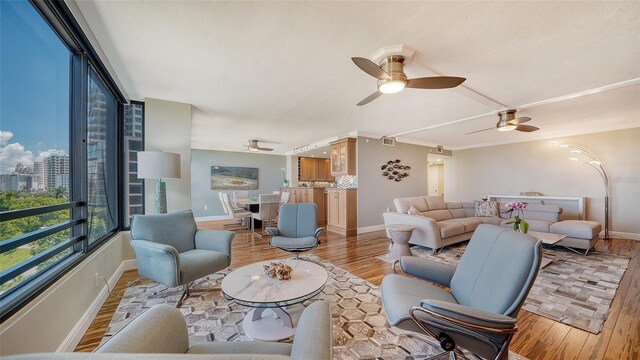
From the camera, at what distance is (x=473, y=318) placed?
1177mm

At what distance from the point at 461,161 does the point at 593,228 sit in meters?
4.12

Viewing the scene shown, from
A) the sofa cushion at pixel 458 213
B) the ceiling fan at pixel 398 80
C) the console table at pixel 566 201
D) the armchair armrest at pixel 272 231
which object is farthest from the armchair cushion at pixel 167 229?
the console table at pixel 566 201

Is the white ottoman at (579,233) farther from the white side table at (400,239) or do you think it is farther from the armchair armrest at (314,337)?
the armchair armrest at (314,337)

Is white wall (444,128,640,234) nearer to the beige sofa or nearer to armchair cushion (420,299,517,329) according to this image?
the beige sofa

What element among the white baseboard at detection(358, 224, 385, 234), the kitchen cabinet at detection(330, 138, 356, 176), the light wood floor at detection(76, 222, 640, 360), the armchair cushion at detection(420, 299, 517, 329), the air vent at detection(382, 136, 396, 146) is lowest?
the light wood floor at detection(76, 222, 640, 360)

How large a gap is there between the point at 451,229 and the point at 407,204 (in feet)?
2.78

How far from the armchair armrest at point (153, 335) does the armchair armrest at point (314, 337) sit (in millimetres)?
514

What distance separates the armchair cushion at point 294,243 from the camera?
300 centimetres

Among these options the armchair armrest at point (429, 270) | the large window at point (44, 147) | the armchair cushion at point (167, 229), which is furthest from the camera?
the armchair cushion at point (167, 229)

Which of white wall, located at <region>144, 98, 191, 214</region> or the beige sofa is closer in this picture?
white wall, located at <region>144, 98, 191, 214</region>

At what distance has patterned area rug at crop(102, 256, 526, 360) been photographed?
171cm

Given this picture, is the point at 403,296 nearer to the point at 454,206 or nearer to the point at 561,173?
the point at 454,206

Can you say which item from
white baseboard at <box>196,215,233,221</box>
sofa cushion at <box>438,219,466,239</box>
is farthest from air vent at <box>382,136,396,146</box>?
white baseboard at <box>196,215,233,221</box>

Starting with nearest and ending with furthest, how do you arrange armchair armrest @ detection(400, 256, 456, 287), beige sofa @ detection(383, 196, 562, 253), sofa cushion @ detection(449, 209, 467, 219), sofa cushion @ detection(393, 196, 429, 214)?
armchair armrest @ detection(400, 256, 456, 287)
beige sofa @ detection(383, 196, 562, 253)
sofa cushion @ detection(393, 196, 429, 214)
sofa cushion @ detection(449, 209, 467, 219)
